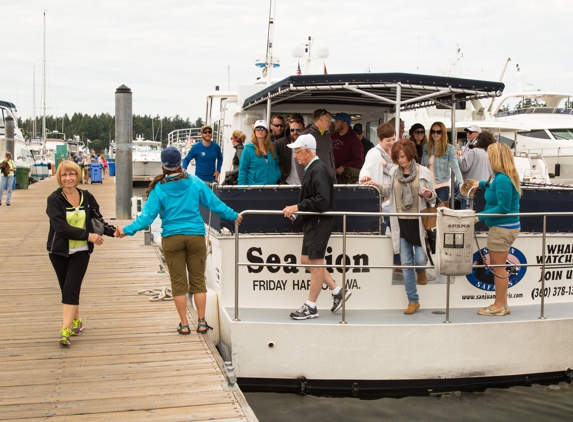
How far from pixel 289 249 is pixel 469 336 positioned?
1.91m

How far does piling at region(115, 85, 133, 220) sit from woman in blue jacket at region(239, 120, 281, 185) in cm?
894

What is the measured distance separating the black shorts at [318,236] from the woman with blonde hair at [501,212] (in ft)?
4.68

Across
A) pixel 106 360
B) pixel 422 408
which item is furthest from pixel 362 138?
pixel 106 360

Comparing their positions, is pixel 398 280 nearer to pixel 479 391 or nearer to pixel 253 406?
pixel 479 391

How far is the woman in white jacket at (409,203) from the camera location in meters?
6.37

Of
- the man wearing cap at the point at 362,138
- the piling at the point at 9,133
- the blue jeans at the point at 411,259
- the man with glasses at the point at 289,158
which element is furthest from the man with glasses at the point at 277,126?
the piling at the point at 9,133

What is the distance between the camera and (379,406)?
616cm

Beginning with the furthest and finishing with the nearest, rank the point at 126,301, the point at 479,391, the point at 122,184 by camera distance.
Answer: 1. the point at 122,184
2. the point at 126,301
3. the point at 479,391

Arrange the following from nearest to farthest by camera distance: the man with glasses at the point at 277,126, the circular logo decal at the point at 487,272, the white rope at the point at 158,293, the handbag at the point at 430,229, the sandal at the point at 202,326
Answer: the handbag at the point at 430,229 < the sandal at the point at 202,326 < the circular logo decal at the point at 487,272 < the man with glasses at the point at 277,126 < the white rope at the point at 158,293

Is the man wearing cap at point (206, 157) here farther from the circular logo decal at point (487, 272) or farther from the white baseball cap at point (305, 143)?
the circular logo decal at point (487, 272)

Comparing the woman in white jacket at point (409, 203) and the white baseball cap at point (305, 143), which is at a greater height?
the white baseball cap at point (305, 143)

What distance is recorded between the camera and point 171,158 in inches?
242

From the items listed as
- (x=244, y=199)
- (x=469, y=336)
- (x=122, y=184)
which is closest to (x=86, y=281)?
(x=244, y=199)

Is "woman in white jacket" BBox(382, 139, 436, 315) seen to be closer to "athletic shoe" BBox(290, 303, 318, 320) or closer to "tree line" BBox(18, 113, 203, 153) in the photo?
Answer: "athletic shoe" BBox(290, 303, 318, 320)
